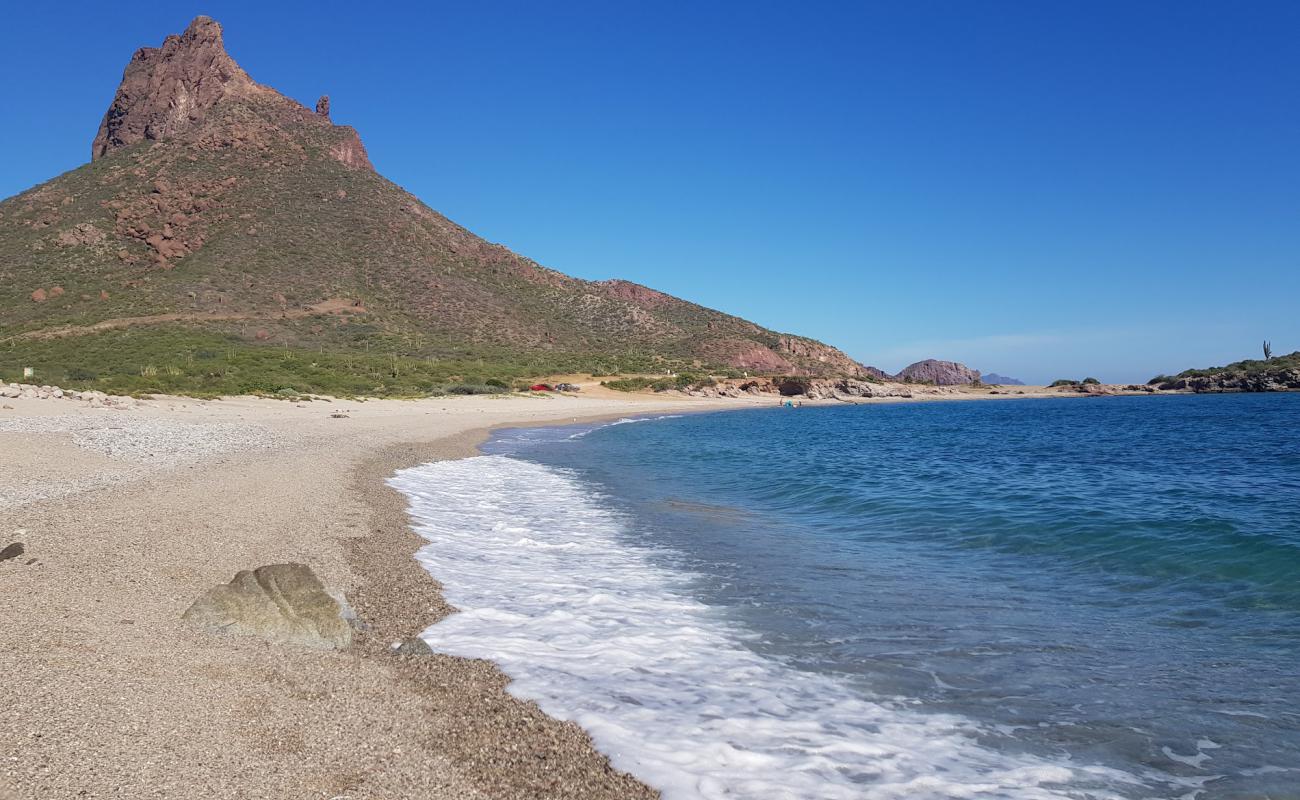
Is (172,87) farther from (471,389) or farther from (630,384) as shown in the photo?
(471,389)

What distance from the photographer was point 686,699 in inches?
216

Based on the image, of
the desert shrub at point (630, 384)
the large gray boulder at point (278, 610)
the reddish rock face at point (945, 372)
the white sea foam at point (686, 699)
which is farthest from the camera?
the reddish rock face at point (945, 372)

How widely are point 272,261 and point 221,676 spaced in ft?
259

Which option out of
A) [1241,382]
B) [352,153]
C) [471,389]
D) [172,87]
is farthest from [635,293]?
[1241,382]

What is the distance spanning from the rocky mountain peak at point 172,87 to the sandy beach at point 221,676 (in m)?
105

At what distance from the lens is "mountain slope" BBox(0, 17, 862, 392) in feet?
214

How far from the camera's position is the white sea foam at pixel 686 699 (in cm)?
444

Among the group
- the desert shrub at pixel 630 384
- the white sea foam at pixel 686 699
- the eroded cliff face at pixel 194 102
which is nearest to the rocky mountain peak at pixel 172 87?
the eroded cliff face at pixel 194 102

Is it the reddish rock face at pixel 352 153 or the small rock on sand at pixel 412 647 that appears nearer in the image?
the small rock on sand at pixel 412 647

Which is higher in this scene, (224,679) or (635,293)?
(635,293)

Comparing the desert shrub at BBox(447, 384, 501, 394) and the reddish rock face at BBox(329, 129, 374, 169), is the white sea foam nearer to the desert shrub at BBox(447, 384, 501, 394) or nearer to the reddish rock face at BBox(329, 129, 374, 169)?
the desert shrub at BBox(447, 384, 501, 394)

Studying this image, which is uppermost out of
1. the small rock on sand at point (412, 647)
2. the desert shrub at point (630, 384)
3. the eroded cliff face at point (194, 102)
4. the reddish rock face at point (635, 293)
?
the eroded cliff face at point (194, 102)

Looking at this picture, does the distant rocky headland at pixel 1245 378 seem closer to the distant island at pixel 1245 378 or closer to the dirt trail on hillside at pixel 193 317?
the distant island at pixel 1245 378

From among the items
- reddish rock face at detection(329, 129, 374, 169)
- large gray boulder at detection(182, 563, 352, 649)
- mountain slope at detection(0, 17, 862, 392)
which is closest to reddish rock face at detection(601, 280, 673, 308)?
mountain slope at detection(0, 17, 862, 392)
